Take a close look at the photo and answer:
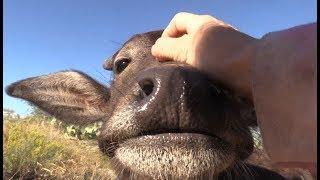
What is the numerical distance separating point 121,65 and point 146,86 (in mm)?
2339

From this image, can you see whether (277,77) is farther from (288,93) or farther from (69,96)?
(69,96)

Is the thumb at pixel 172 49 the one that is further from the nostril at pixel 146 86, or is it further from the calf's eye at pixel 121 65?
the calf's eye at pixel 121 65

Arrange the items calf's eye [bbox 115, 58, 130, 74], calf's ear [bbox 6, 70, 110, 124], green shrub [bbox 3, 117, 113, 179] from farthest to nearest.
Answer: green shrub [bbox 3, 117, 113, 179]
calf's ear [bbox 6, 70, 110, 124]
calf's eye [bbox 115, 58, 130, 74]

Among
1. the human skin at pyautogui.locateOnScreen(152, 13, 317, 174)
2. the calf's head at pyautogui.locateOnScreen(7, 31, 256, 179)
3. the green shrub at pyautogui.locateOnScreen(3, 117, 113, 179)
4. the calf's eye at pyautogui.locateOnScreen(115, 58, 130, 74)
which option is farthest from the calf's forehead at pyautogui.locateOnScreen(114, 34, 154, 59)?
the green shrub at pyautogui.locateOnScreen(3, 117, 113, 179)

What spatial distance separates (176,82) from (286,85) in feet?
2.97

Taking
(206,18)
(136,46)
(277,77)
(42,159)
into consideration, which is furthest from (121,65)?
(42,159)

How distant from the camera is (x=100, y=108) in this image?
632 centimetres

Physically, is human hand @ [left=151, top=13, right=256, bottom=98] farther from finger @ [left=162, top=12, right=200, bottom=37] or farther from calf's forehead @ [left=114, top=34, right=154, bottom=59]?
calf's forehead @ [left=114, top=34, right=154, bottom=59]

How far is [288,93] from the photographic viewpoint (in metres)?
2.53

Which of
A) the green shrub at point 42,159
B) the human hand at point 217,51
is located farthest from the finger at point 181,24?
the green shrub at point 42,159

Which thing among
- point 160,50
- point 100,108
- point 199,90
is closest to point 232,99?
point 199,90

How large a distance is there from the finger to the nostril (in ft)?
1.47

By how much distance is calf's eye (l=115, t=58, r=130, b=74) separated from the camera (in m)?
5.74

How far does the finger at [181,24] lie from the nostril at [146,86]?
448 mm
